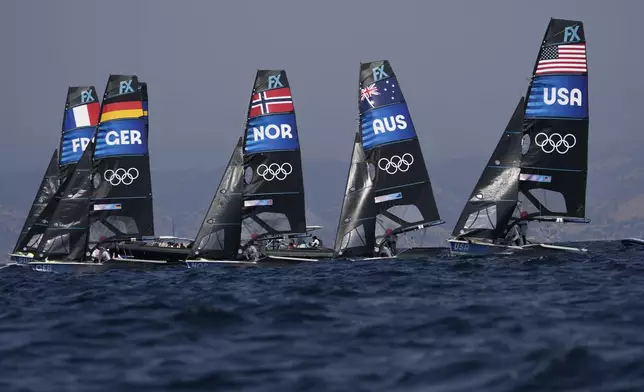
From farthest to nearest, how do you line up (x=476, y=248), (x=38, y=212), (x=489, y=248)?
(x=38, y=212) → (x=476, y=248) → (x=489, y=248)

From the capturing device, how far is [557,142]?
5375 cm

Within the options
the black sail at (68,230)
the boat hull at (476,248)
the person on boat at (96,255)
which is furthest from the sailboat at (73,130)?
the boat hull at (476,248)

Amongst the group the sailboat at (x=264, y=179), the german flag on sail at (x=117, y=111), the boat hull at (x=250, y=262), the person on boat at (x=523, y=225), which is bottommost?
the boat hull at (x=250, y=262)

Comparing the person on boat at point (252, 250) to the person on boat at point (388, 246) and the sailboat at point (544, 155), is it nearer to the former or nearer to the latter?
the person on boat at point (388, 246)

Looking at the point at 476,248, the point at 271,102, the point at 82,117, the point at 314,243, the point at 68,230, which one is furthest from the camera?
the point at 82,117

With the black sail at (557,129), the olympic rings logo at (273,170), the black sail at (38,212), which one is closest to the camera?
the black sail at (557,129)

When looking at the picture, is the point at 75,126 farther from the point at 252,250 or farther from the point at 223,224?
the point at 252,250

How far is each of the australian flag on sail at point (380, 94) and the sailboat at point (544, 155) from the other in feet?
21.5

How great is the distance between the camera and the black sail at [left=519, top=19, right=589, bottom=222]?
53750mm

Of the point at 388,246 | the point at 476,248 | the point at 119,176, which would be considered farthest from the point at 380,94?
the point at 119,176

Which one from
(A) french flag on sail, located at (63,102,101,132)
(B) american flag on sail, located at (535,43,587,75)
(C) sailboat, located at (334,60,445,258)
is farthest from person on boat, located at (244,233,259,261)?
(A) french flag on sail, located at (63,102,101,132)

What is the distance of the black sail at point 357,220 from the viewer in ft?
176

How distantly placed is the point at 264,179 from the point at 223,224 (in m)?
3.47

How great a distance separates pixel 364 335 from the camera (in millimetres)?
20438
